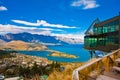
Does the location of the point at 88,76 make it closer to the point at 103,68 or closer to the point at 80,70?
the point at 80,70

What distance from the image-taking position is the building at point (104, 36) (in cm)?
2800

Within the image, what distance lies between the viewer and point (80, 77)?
500cm

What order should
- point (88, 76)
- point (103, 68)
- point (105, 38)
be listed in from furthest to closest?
point (105, 38)
point (103, 68)
point (88, 76)

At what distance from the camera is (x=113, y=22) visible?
2945cm

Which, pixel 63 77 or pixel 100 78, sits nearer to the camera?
pixel 100 78

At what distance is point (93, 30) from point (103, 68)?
3238cm

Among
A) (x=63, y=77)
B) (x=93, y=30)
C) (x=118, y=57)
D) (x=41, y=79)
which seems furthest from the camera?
(x=93, y=30)

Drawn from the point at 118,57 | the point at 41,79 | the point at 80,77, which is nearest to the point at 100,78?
the point at 80,77

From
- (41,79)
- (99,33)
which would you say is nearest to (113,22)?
(99,33)

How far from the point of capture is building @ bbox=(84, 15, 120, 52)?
91.8ft

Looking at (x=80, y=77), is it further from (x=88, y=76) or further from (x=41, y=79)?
(x=41, y=79)

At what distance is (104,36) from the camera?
108ft

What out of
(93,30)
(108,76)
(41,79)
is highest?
(93,30)

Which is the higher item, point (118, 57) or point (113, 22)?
point (113, 22)
